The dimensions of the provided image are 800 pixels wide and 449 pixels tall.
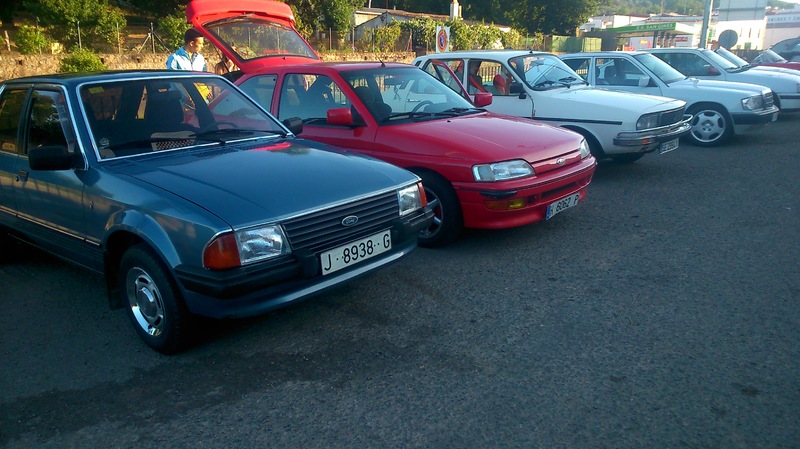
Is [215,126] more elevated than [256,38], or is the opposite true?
[256,38]

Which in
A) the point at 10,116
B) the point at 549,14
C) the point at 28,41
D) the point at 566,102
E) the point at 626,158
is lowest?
the point at 626,158

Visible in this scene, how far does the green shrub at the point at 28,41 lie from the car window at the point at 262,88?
2000 centimetres

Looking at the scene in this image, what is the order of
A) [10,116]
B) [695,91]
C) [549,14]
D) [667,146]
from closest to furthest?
[10,116] → [667,146] → [695,91] → [549,14]

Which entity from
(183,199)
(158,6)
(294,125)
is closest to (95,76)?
Result: (294,125)

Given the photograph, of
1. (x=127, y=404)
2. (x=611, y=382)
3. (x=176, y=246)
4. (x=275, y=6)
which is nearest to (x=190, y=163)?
(x=176, y=246)

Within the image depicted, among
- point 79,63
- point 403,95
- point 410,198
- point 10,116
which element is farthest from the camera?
point 79,63

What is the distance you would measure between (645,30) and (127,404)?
119ft

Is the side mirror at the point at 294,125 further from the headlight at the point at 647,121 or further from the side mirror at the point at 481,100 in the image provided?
the headlight at the point at 647,121

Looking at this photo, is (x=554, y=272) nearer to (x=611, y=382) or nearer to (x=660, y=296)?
(x=660, y=296)

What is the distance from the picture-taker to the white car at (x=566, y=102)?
778cm

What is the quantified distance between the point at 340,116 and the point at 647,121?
Result: 4146mm

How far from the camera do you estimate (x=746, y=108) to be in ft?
33.2

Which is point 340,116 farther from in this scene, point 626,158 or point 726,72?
point 726,72

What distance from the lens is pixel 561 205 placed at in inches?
221
